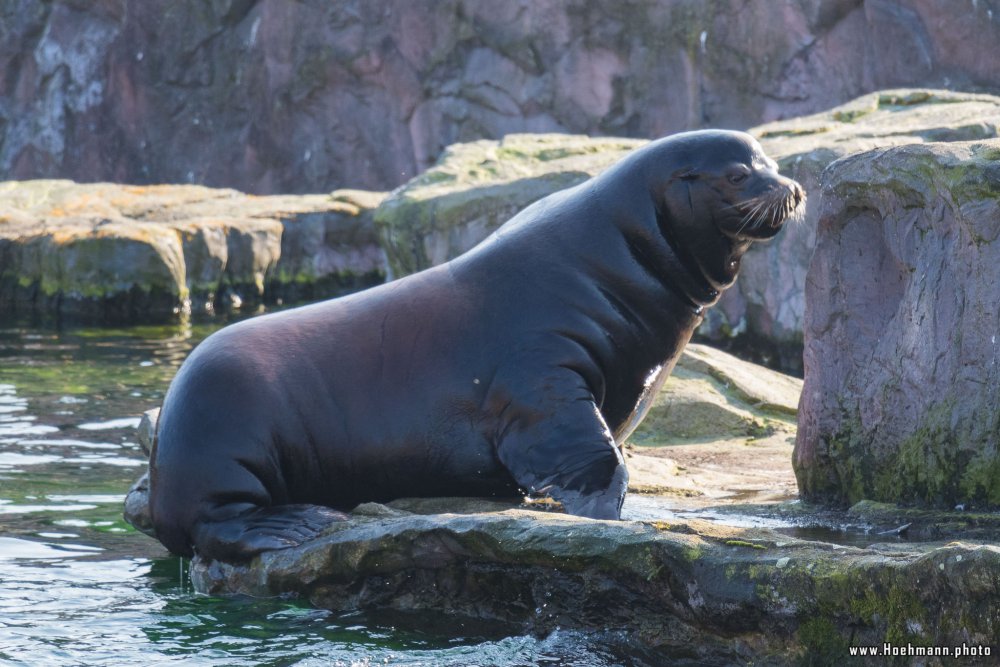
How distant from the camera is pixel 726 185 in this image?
18.6 ft

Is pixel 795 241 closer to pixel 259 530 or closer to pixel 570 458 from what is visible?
pixel 570 458

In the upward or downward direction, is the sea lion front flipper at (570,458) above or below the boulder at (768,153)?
below

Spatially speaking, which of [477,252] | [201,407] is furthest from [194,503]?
[477,252]

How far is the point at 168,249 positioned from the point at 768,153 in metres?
6.64

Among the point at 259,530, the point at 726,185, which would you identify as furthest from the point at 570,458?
the point at 726,185

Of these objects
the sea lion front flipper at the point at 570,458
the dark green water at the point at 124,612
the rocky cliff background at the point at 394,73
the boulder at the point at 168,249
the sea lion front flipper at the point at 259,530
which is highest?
the rocky cliff background at the point at 394,73

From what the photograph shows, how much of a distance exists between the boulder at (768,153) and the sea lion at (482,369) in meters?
4.82

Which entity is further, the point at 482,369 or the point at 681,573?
the point at 482,369

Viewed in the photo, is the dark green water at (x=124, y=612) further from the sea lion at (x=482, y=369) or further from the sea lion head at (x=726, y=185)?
the sea lion head at (x=726, y=185)

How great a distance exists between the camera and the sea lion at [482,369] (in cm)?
511

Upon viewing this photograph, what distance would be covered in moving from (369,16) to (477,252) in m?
18.9

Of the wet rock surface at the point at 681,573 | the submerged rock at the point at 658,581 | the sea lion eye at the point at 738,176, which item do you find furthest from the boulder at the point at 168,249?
the submerged rock at the point at 658,581

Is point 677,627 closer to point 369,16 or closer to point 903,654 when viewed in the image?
point 903,654

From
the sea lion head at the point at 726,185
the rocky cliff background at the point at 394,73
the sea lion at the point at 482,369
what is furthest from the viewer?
the rocky cliff background at the point at 394,73
